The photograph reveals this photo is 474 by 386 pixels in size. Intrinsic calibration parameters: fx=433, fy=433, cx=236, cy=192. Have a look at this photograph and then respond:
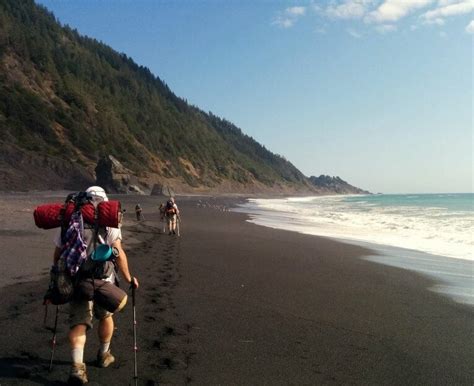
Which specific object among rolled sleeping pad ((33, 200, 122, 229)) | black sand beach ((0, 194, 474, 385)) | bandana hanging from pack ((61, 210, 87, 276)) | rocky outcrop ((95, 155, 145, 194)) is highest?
rocky outcrop ((95, 155, 145, 194))

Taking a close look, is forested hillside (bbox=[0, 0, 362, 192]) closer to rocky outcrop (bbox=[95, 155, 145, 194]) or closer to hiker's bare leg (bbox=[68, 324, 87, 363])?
rocky outcrop (bbox=[95, 155, 145, 194])

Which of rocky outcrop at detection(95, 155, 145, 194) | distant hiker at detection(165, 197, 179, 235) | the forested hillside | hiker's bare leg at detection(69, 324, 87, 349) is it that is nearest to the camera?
hiker's bare leg at detection(69, 324, 87, 349)

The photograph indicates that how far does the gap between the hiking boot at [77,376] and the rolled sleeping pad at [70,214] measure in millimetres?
1228

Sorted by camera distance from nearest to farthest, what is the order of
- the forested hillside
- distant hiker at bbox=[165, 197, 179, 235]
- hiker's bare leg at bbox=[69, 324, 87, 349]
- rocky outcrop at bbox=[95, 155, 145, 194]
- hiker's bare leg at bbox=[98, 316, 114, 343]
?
1. hiker's bare leg at bbox=[69, 324, 87, 349]
2. hiker's bare leg at bbox=[98, 316, 114, 343]
3. distant hiker at bbox=[165, 197, 179, 235]
4. the forested hillside
5. rocky outcrop at bbox=[95, 155, 145, 194]

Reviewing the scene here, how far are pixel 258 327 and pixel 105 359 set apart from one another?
1.99 m

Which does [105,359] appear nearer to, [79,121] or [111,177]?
[111,177]

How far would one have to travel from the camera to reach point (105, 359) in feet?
13.5

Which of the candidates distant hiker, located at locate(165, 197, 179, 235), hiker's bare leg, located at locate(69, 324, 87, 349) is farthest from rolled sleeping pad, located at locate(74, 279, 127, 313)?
distant hiker, located at locate(165, 197, 179, 235)

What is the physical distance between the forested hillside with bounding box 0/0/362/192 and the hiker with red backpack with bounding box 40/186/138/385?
4262 centimetres

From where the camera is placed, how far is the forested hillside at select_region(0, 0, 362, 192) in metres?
50.9

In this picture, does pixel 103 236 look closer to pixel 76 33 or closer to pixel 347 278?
pixel 347 278

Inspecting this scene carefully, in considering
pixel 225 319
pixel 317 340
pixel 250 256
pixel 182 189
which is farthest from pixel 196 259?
pixel 182 189

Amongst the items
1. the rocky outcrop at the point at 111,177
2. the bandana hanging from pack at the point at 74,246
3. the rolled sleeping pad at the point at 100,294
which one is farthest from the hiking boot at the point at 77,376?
the rocky outcrop at the point at 111,177

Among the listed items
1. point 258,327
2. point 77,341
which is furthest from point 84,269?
point 258,327
